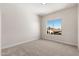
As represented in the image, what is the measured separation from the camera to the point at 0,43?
296cm

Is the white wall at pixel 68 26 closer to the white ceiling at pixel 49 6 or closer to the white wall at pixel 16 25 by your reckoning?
the white ceiling at pixel 49 6

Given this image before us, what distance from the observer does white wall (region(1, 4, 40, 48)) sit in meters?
3.23

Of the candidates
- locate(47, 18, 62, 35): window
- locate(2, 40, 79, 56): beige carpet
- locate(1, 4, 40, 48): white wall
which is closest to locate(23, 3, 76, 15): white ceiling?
locate(1, 4, 40, 48): white wall

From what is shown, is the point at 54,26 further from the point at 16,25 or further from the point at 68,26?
the point at 16,25

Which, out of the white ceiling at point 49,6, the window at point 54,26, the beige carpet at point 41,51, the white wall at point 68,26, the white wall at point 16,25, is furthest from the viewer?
the window at point 54,26

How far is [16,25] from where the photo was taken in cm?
385

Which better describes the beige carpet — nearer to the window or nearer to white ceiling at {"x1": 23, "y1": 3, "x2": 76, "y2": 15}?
the window

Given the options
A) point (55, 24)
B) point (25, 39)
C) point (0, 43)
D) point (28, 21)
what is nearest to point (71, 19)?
point (55, 24)

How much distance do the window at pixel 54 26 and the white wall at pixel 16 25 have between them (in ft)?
3.81

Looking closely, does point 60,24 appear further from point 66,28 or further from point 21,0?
point 21,0

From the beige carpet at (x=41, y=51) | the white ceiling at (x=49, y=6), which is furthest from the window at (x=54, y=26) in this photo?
the beige carpet at (x=41, y=51)

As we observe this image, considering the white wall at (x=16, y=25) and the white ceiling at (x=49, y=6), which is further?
the white ceiling at (x=49, y=6)

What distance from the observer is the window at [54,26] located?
191 inches

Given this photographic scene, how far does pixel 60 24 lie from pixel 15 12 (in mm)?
2905
